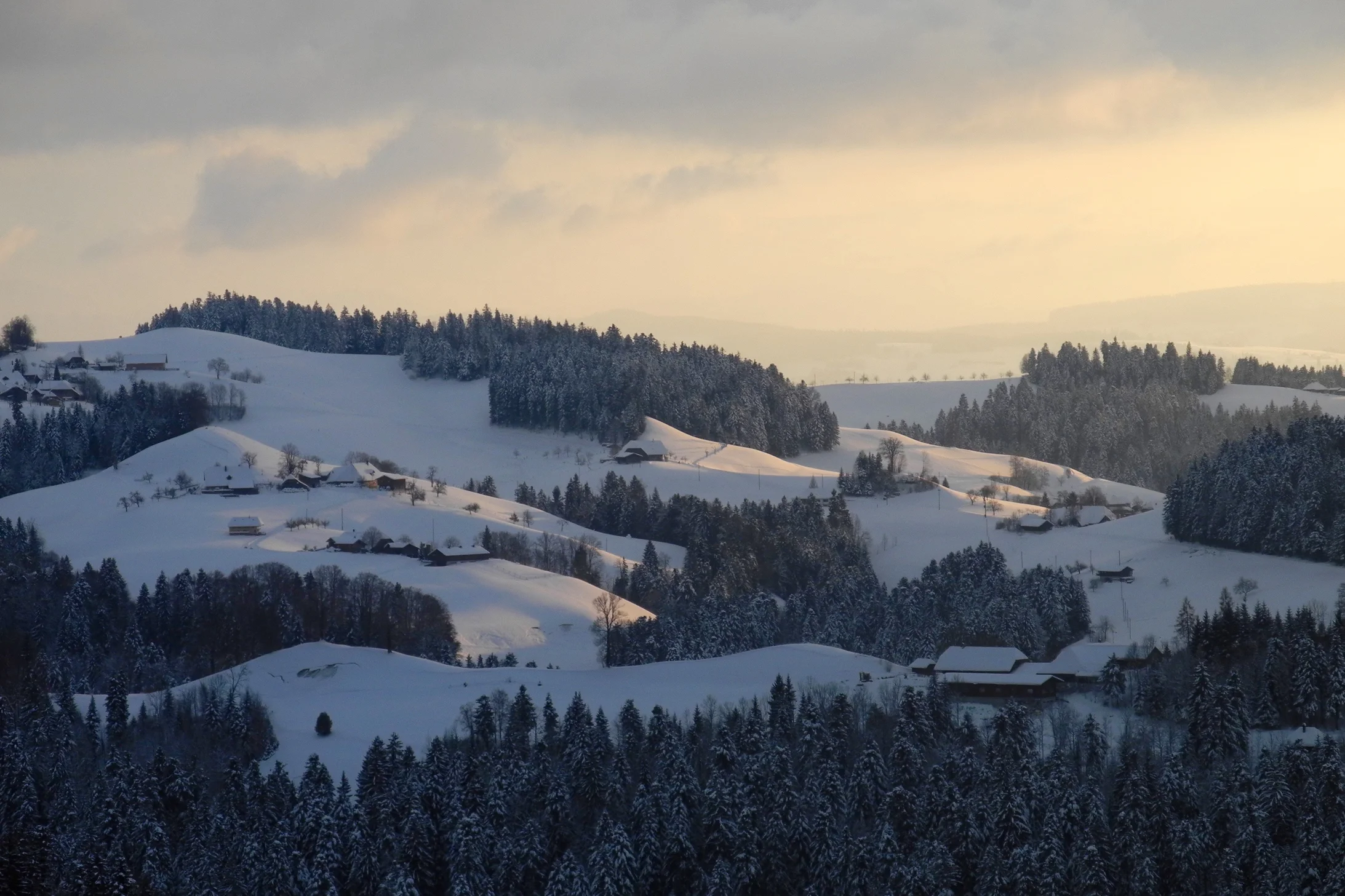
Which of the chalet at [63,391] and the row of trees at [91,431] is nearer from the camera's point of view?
the row of trees at [91,431]

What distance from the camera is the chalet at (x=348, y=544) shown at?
116m

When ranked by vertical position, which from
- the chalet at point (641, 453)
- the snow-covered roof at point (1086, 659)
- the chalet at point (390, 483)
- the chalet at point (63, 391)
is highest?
the chalet at point (63, 391)

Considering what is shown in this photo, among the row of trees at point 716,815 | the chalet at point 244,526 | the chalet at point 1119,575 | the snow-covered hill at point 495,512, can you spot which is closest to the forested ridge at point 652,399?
the snow-covered hill at point 495,512

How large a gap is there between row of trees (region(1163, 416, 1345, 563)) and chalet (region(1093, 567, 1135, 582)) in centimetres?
693

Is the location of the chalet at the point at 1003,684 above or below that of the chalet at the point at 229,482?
below

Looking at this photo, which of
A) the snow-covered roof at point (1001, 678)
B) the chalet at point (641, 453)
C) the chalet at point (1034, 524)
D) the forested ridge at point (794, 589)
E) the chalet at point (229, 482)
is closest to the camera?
the snow-covered roof at point (1001, 678)

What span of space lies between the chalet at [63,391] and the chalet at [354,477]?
3890cm

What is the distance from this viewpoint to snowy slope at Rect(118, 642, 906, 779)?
74.4 meters

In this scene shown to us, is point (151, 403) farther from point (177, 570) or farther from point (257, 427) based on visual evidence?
point (177, 570)

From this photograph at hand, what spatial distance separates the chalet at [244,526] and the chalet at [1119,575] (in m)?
54.7

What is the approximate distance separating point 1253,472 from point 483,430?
8861cm

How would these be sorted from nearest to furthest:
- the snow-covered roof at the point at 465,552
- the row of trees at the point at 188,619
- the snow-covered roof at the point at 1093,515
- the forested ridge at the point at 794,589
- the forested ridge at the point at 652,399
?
1. the row of trees at the point at 188,619
2. the forested ridge at the point at 794,589
3. the snow-covered roof at the point at 465,552
4. the snow-covered roof at the point at 1093,515
5. the forested ridge at the point at 652,399

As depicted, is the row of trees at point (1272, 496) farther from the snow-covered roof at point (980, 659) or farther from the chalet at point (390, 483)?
the chalet at point (390, 483)

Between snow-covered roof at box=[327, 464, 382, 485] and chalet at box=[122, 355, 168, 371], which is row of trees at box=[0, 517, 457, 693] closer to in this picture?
snow-covered roof at box=[327, 464, 382, 485]
